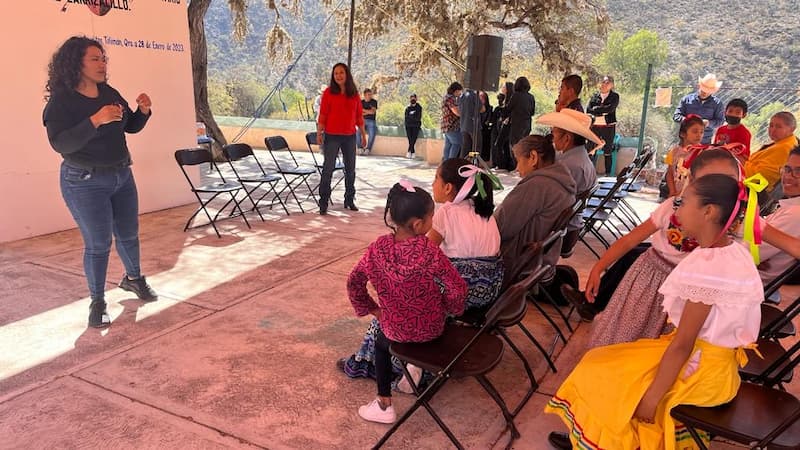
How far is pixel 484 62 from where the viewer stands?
7.70 metres

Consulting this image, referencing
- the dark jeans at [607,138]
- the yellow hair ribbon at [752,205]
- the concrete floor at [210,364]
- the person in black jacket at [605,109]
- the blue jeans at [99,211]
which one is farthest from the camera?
the dark jeans at [607,138]

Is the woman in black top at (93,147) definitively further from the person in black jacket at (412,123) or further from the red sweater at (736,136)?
the person in black jacket at (412,123)

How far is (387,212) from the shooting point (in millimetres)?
2252

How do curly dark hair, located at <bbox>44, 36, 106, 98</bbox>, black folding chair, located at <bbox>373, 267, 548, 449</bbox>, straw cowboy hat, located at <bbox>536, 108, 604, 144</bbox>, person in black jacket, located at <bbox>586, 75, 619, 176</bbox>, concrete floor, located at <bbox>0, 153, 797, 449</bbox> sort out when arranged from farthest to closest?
person in black jacket, located at <bbox>586, 75, 619, 176</bbox> → straw cowboy hat, located at <bbox>536, 108, 604, 144</bbox> → curly dark hair, located at <bbox>44, 36, 106, 98</bbox> → concrete floor, located at <bbox>0, 153, 797, 449</bbox> → black folding chair, located at <bbox>373, 267, 548, 449</bbox>

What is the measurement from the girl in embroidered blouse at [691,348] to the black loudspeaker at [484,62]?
6.26 metres

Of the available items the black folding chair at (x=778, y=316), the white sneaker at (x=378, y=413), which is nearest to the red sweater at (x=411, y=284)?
the white sneaker at (x=378, y=413)

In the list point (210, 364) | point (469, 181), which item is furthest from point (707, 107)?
point (210, 364)

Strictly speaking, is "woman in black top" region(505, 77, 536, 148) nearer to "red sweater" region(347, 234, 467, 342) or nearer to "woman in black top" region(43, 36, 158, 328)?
"woman in black top" region(43, 36, 158, 328)

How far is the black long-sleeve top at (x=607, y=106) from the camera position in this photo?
29.7 ft

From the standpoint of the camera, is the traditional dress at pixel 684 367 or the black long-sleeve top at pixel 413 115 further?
the black long-sleeve top at pixel 413 115

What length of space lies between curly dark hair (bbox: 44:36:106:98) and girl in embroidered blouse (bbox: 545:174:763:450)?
304cm

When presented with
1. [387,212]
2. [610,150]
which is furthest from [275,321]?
[610,150]

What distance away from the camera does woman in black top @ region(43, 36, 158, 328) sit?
121 inches

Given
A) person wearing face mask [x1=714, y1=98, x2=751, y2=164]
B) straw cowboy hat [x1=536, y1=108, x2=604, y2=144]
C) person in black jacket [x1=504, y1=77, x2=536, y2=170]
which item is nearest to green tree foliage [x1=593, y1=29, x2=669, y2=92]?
person in black jacket [x1=504, y1=77, x2=536, y2=170]
